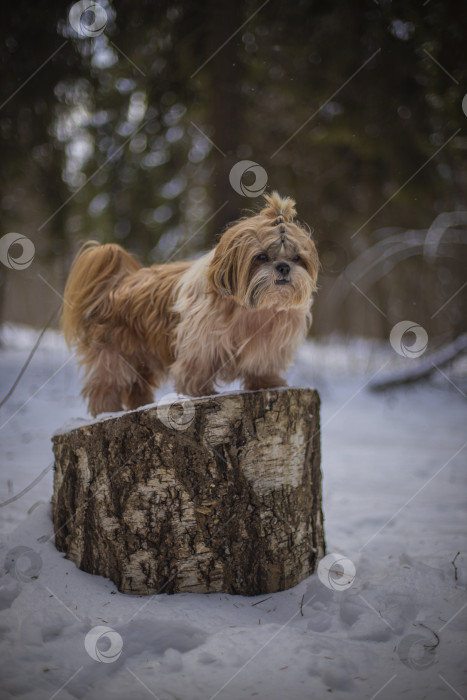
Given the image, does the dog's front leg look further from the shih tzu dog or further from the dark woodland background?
the dark woodland background

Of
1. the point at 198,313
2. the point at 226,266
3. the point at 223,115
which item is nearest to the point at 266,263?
the point at 226,266

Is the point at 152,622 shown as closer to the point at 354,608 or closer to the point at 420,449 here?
the point at 354,608

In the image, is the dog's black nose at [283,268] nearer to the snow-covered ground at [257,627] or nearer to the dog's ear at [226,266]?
the dog's ear at [226,266]

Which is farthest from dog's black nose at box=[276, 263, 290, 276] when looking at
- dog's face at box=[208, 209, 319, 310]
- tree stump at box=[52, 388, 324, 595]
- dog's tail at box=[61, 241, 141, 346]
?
dog's tail at box=[61, 241, 141, 346]

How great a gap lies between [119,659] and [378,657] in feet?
3.87

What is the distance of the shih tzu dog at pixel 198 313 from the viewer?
110 inches

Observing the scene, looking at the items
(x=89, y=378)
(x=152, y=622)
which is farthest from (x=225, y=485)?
(x=89, y=378)

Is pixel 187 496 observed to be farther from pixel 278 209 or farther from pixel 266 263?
pixel 278 209

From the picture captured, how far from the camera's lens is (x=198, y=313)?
10.1 feet

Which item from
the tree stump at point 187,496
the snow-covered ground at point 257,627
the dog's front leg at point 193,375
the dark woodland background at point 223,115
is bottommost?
the snow-covered ground at point 257,627

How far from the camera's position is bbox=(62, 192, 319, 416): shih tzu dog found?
279 cm

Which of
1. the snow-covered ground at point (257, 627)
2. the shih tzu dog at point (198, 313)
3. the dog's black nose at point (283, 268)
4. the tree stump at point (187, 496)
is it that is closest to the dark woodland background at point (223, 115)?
the shih tzu dog at point (198, 313)

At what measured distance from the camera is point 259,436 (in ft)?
8.96

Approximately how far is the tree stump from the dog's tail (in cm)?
113
